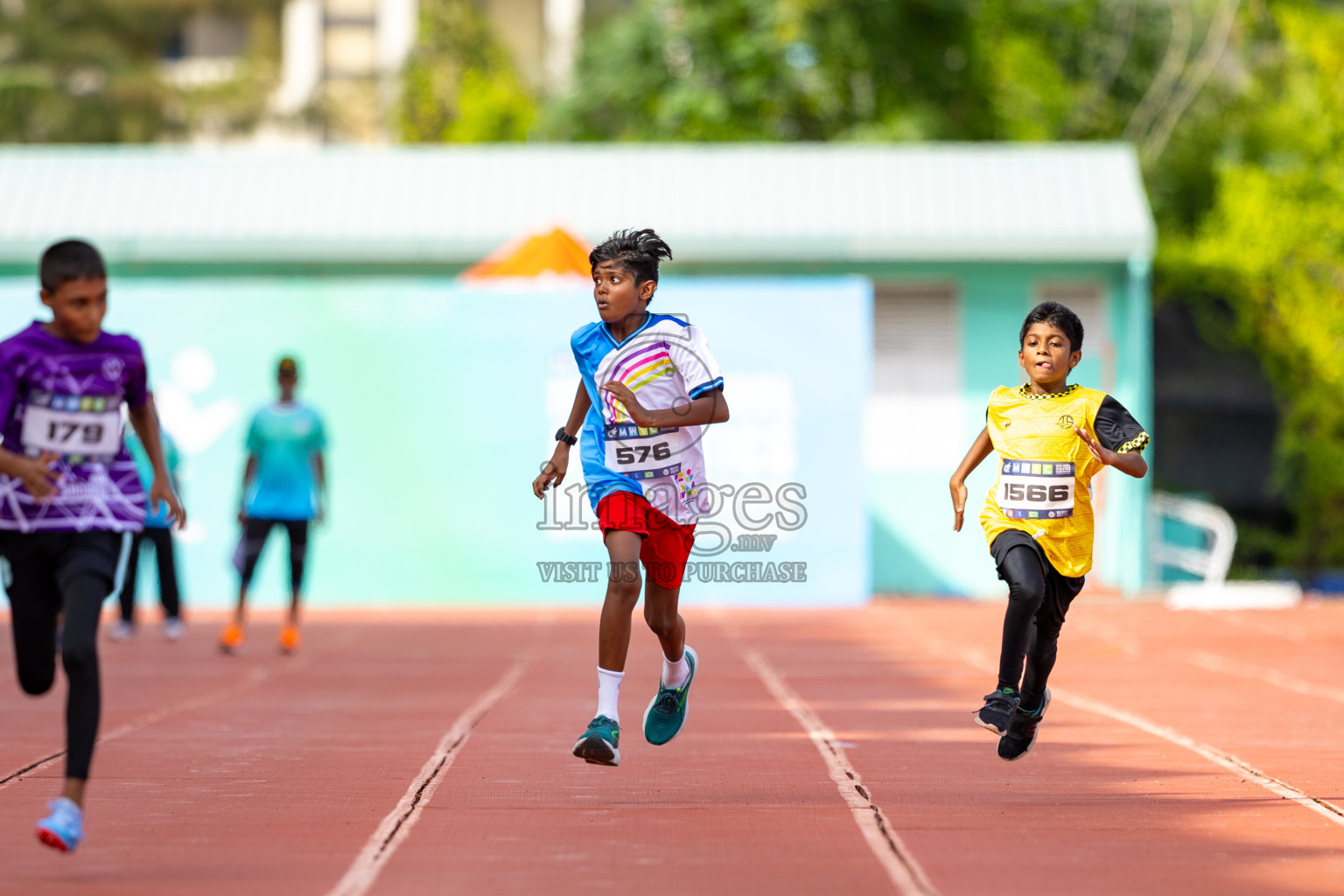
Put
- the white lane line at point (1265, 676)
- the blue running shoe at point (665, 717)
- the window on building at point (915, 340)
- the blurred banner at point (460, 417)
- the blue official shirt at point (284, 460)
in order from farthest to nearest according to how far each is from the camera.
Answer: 1. the window on building at point (915, 340)
2. the blurred banner at point (460, 417)
3. the blue official shirt at point (284, 460)
4. the white lane line at point (1265, 676)
5. the blue running shoe at point (665, 717)

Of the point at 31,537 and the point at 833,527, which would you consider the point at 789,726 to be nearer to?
the point at 31,537

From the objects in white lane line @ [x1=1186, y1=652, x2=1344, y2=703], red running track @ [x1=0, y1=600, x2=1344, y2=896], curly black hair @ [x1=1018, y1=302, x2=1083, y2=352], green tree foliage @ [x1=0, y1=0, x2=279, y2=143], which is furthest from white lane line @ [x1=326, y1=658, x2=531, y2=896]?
green tree foliage @ [x1=0, y1=0, x2=279, y2=143]

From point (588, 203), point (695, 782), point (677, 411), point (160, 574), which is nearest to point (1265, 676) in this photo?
point (695, 782)

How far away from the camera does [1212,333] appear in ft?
73.2

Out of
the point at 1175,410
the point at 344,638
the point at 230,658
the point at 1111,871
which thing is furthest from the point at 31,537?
the point at 1175,410

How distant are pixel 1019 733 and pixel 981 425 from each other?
14.0 meters

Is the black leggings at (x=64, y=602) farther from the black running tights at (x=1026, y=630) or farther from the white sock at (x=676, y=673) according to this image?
the black running tights at (x=1026, y=630)

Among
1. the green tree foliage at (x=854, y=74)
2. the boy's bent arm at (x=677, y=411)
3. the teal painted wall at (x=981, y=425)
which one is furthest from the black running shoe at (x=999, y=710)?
the green tree foliage at (x=854, y=74)

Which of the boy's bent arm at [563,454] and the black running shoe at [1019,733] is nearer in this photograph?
the boy's bent arm at [563,454]

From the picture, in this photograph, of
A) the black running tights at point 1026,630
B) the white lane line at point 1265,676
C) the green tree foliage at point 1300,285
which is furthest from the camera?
the green tree foliage at point 1300,285

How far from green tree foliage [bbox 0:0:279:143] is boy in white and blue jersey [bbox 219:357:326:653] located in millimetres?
28216

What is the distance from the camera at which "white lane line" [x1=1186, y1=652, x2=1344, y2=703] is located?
1105 centimetres

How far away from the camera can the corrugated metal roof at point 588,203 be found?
21312 millimetres

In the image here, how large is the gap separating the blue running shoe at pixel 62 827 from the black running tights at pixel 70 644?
0.12 m
